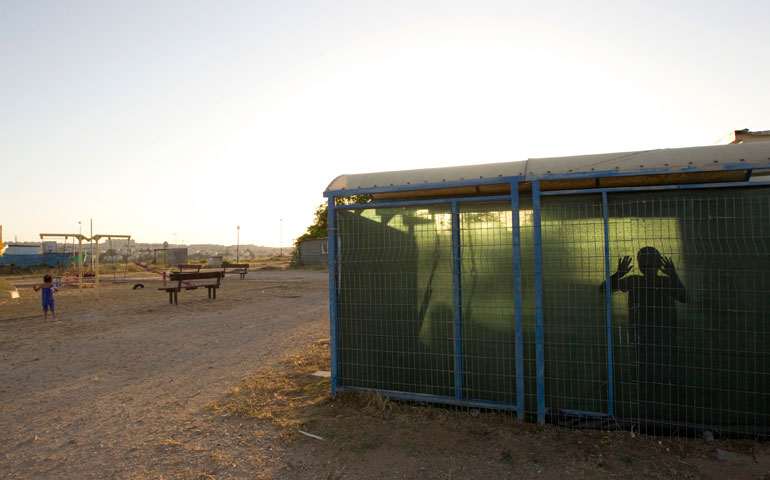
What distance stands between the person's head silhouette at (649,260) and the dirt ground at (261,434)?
1448 millimetres

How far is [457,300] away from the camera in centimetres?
486

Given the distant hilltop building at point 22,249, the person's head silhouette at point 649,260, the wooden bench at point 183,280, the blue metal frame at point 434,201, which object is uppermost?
the distant hilltop building at point 22,249

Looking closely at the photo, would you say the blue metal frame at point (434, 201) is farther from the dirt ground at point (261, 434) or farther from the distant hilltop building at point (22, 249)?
the distant hilltop building at point (22, 249)

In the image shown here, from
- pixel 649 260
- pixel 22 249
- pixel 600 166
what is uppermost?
pixel 22 249

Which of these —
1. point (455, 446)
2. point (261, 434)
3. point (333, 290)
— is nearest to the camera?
point (455, 446)

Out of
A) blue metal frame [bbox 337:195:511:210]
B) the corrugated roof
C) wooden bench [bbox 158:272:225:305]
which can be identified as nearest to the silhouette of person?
the corrugated roof

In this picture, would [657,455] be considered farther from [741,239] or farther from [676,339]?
[741,239]

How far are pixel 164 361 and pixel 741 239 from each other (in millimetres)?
7587

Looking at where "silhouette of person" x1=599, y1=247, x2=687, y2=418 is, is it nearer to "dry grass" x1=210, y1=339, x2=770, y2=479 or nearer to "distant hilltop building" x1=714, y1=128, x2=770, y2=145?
"dry grass" x1=210, y1=339, x2=770, y2=479

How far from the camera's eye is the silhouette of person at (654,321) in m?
4.25

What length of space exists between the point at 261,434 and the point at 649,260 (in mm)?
3899

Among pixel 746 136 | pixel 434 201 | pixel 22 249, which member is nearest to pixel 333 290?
pixel 434 201

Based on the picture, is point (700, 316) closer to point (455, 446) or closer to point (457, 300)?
point (457, 300)

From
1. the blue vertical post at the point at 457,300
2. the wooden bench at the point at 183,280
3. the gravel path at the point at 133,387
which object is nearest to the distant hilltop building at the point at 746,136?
the blue vertical post at the point at 457,300
